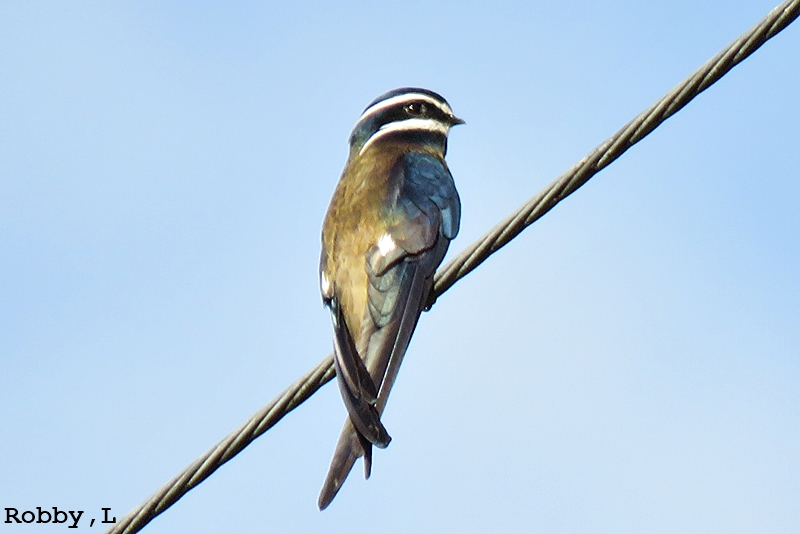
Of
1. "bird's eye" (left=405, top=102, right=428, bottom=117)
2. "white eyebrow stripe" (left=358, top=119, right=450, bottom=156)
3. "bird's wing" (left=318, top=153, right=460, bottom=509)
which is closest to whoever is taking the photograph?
"bird's wing" (left=318, top=153, right=460, bottom=509)

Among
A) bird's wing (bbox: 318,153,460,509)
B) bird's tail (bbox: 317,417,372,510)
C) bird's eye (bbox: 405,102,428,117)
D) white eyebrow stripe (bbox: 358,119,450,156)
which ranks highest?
bird's eye (bbox: 405,102,428,117)

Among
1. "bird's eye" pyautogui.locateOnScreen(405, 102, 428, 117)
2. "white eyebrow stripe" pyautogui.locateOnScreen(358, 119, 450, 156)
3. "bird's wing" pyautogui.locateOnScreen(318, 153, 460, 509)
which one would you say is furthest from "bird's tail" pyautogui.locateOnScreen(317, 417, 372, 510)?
"bird's eye" pyautogui.locateOnScreen(405, 102, 428, 117)

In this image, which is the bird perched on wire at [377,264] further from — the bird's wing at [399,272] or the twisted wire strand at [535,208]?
the twisted wire strand at [535,208]

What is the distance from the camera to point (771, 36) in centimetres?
390

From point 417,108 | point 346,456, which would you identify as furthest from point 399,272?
point 417,108

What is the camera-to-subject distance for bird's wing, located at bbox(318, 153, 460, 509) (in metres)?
4.39

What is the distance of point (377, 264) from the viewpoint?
5324 mm

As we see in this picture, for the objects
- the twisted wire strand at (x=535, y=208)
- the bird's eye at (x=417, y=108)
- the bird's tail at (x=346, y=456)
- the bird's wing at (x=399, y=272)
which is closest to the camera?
the twisted wire strand at (x=535, y=208)

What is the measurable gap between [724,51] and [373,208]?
2101 mm

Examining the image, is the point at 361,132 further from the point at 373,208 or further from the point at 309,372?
the point at 309,372

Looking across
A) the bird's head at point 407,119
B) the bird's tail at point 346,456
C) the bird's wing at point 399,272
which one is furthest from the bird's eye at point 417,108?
the bird's tail at point 346,456

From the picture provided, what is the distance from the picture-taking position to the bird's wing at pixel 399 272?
439 centimetres

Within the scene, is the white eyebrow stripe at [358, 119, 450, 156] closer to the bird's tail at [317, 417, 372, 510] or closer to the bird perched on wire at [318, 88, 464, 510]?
the bird perched on wire at [318, 88, 464, 510]

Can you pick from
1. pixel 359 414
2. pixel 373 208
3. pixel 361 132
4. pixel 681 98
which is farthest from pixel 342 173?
pixel 681 98
